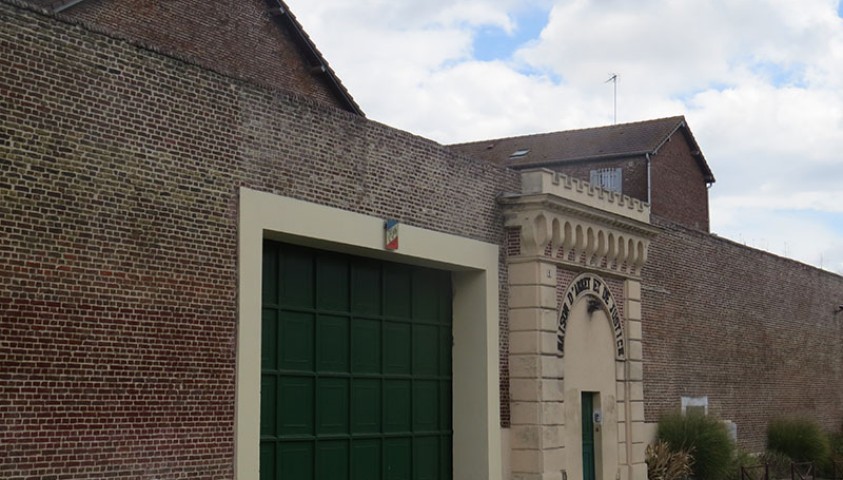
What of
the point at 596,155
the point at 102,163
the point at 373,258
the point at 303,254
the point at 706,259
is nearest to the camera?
the point at 102,163

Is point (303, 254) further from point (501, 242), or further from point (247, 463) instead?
point (501, 242)

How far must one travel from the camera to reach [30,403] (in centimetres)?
1139

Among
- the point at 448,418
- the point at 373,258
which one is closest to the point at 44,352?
the point at 373,258

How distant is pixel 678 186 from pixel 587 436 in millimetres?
21423

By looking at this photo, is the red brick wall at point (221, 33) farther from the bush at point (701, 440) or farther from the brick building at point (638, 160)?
the brick building at point (638, 160)

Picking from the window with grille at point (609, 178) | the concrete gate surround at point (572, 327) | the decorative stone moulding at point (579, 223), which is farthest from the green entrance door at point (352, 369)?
the window with grille at point (609, 178)

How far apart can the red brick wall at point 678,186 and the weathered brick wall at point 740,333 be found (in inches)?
250

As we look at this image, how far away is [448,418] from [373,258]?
3.42m

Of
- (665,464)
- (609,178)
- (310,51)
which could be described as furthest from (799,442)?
(310,51)

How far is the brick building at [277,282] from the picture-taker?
38.6 feet

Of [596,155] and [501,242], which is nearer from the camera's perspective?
[501,242]

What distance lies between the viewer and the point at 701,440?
79.9ft

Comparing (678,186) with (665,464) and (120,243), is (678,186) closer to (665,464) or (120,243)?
(665,464)

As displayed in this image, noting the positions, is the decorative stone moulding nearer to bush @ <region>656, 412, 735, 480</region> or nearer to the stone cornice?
the stone cornice
